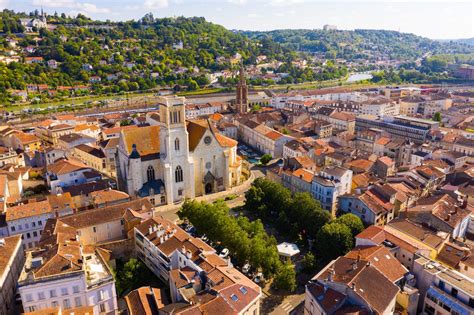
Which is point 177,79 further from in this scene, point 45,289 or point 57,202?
point 45,289

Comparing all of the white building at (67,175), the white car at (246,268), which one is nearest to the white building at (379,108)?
the white car at (246,268)

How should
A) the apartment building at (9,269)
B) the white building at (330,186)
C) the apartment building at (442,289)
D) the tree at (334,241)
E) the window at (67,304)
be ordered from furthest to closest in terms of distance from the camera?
the white building at (330,186) < the tree at (334,241) < the apartment building at (9,269) < the window at (67,304) < the apartment building at (442,289)

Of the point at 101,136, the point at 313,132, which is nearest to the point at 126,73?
the point at 101,136

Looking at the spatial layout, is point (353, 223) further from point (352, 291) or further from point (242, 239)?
point (352, 291)

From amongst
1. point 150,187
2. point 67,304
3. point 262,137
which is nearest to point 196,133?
point 150,187

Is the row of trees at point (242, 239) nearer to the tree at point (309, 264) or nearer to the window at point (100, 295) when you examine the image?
the tree at point (309, 264)

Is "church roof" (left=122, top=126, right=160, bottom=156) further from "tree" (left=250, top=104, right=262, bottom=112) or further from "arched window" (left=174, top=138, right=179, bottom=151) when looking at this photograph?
"tree" (left=250, top=104, right=262, bottom=112)

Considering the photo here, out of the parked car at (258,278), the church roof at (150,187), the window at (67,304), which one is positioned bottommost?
the parked car at (258,278)

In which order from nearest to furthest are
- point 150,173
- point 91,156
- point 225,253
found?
point 225,253, point 150,173, point 91,156
